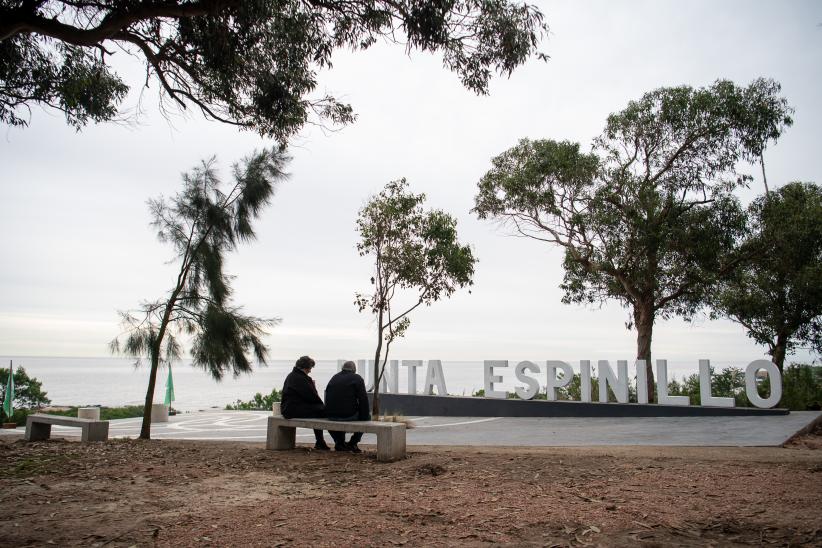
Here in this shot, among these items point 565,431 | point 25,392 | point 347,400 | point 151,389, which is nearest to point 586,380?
point 565,431

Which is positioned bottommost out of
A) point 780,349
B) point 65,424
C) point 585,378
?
point 65,424

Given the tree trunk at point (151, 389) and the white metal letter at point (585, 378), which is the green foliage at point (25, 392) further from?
the white metal letter at point (585, 378)

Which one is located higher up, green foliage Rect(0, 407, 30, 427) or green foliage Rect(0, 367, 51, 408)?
green foliage Rect(0, 367, 51, 408)

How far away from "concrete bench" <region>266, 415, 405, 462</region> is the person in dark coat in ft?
0.51

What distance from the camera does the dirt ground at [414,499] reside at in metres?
4.57

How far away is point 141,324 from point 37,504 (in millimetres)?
6722

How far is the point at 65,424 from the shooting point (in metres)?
10.2

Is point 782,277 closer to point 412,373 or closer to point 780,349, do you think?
point 780,349

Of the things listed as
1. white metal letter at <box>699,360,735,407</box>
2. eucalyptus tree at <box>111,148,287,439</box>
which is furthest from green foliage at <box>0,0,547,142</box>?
white metal letter at <box>699,360,735,407</box>

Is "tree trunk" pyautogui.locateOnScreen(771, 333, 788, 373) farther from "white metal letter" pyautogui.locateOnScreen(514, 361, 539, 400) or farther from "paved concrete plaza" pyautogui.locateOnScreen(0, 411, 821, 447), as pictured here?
"white metal letter" pyautogui.locateOnScreen(514, 361, 539, 400)

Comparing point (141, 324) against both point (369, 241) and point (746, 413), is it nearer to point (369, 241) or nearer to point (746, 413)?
point (369, 241)

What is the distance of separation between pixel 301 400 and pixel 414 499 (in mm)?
3671

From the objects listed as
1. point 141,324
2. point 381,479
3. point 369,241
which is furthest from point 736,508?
point 369,241

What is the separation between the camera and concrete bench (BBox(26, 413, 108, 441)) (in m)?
10.2
